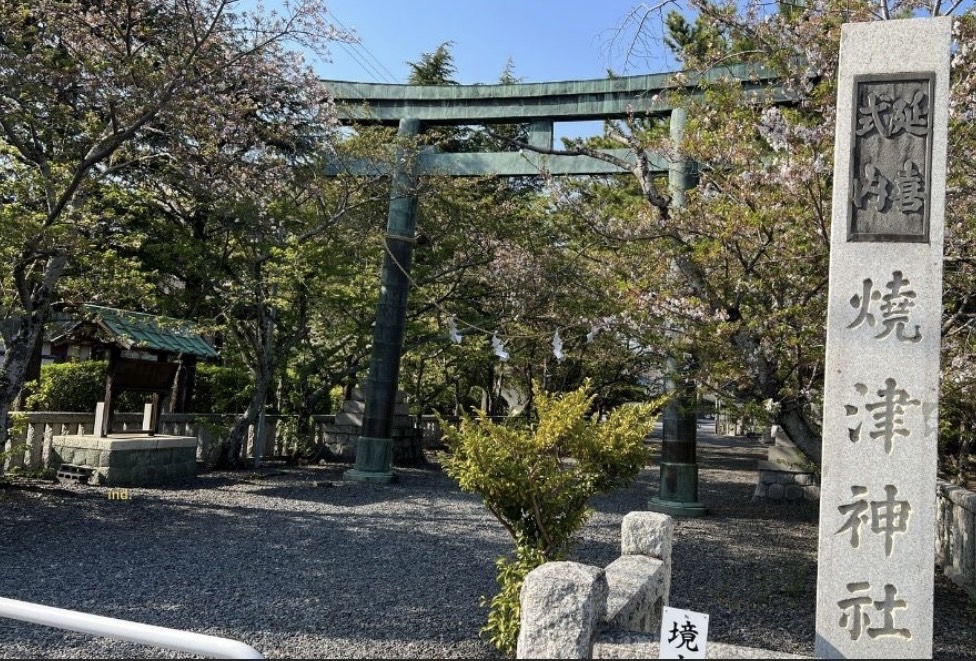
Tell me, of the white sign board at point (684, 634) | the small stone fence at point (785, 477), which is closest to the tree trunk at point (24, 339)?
the white sign board at point (684, 634)

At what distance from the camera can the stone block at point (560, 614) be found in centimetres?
313

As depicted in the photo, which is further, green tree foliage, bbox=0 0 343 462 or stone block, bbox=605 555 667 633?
green tree foliage, bbox=0 0 343 462

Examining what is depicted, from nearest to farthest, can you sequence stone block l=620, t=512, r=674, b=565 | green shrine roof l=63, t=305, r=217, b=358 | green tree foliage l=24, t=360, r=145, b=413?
stone block l=620, t=512, r=674, b=565
green shrine roof l=63, t=305, r=217, b=358
green tree foliage l=24, t=360, r=145, b=413

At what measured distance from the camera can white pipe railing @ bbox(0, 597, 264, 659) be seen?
218cm

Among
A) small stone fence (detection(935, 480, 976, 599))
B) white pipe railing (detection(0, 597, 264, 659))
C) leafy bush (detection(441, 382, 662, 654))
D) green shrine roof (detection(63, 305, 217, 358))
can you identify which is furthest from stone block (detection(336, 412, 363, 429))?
white pipe railing (detection(0, 597, 264, 659))

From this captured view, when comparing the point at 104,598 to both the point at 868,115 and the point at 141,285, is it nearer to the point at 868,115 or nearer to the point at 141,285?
the point at 141,285

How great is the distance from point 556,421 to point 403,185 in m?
8.32

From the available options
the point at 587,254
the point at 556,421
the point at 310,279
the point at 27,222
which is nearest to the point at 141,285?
the point at 27,222

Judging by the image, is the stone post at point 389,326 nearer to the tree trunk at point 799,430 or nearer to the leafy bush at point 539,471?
the tree trunk at point 799,430

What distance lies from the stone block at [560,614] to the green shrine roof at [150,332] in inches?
324

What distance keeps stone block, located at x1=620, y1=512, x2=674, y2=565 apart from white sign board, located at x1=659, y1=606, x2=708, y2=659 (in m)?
1.61

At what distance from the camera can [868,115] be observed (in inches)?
152

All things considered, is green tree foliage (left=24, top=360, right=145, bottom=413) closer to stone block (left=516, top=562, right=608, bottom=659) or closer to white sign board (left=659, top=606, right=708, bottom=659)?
stone block (left=516, top=562, right=608, bottom=659)

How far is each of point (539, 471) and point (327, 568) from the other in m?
2.71
